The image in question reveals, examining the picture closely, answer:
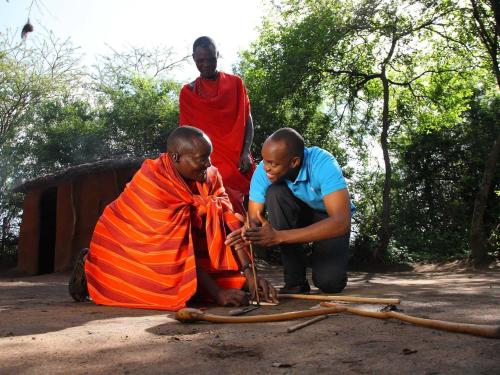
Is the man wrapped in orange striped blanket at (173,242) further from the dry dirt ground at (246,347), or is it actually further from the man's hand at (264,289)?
the dry dirt ground at (246,347)

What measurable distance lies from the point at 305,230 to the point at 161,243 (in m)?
0.86

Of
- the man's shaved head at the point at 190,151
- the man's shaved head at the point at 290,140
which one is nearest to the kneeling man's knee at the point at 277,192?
the man's shaved head at the point at 290,140

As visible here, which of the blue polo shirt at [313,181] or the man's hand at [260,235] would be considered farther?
the blue polo shirt at [313,181]

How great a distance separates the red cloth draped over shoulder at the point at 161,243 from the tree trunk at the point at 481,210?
6559 mm

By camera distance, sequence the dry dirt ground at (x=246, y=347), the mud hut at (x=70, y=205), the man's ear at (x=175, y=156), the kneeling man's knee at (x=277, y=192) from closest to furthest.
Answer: the dry dirt ground at (x=246, y=347), the man's ear at (x=175, y=156), the kneeling man's knee at (x=277, y=192), the mud hut at (x=70, y=205)

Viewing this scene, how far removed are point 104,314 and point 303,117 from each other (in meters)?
10.1

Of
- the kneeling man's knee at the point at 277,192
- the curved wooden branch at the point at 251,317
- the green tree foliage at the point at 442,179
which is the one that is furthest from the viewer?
the green tree foliage at the point at 442,179

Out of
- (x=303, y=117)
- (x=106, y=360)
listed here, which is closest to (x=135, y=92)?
(x=303, y=117)

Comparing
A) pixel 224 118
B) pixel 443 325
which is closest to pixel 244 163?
pixel 224 118

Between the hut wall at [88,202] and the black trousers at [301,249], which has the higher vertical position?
the hut wall at [88,202]

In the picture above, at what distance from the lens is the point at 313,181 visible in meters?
3.12

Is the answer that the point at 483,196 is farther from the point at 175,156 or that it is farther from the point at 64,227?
the point at 175,156

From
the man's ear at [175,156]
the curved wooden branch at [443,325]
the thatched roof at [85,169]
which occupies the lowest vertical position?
the curved wooden branch at [443,325]

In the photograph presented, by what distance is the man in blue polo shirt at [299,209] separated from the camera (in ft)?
9.34
